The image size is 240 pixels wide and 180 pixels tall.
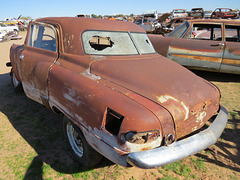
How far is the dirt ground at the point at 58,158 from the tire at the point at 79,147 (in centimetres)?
13

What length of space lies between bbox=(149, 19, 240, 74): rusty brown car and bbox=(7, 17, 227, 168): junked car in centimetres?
258

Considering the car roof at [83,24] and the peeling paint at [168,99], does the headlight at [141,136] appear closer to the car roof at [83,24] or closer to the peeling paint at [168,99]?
the peeling paint at [168,99]

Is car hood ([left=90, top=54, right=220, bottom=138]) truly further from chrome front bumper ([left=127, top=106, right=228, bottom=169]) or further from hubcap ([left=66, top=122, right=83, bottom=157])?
hubcap ([left=66, top=122, right=83, bottom=157])

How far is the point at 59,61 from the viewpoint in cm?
289

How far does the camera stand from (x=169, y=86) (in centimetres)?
233

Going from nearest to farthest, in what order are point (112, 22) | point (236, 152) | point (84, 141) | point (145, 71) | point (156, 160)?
point (156, 160), point (84, 141), point (145, 71), point (236, 152), point (112, 22)

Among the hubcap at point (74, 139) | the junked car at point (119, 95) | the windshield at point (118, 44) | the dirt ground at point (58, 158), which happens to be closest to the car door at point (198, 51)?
the dirt ground at point (58, 158)

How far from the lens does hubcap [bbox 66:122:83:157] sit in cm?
262

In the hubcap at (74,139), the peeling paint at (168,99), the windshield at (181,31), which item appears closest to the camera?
the peeling paint at (168,99)

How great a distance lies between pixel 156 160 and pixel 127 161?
0.27 metres

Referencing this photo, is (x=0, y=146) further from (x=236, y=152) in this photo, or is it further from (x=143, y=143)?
(x=236, y=152)

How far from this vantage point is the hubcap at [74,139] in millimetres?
2619

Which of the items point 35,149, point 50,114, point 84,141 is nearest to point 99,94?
point 84,141

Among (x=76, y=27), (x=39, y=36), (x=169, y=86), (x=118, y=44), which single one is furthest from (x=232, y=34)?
(x=39, y=36)
